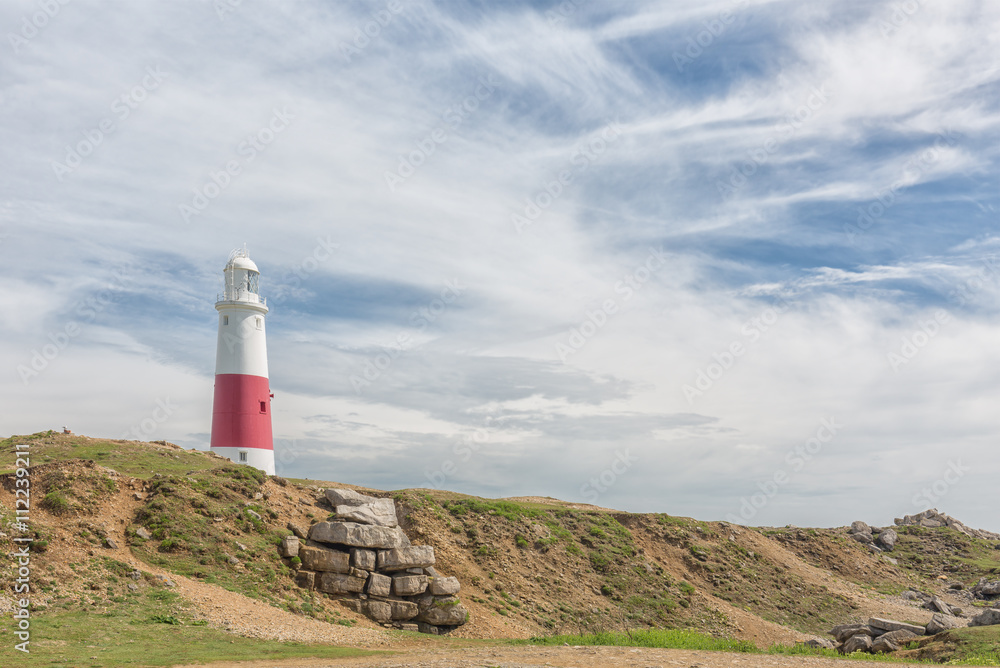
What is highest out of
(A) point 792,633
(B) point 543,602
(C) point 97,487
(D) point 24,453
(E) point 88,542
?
(D) point 24,453

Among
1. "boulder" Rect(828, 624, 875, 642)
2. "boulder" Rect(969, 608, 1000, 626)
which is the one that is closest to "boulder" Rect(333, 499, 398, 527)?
"boulder" Rect(828, 624, 875, 642)

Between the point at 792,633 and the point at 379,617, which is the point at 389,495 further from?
the point at 792,633

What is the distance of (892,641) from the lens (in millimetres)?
23297

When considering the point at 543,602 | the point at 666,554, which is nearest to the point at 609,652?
the point at 543,602

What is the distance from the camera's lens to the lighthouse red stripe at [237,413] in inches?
1550

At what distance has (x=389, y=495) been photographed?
119 feet

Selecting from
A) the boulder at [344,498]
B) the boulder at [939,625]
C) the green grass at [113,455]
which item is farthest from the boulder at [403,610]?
the boulder at [939,625]

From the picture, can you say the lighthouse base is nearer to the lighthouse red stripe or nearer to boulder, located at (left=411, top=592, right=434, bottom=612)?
the lighthouse red stripe

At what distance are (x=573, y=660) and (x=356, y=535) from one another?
44.4 feet

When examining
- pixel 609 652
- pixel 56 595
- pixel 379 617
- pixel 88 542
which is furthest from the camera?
pixel 379 617

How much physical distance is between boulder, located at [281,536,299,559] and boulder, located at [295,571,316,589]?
917 millimetres

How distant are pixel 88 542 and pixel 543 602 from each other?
19.4m

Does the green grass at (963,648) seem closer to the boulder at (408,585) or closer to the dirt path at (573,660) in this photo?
the dirt path at (573,660)

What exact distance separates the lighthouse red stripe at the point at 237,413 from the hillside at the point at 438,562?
249 cm
